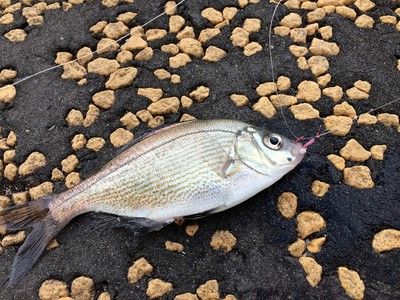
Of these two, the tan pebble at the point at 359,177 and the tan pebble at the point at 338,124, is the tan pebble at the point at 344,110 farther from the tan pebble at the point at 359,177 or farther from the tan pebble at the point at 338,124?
the tan pebble at the point at 359,177

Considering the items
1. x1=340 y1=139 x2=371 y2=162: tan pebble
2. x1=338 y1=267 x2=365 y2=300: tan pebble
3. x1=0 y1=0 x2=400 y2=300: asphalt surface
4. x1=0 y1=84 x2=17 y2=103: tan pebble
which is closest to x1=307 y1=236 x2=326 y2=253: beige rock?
x1=0 y1=0 x2=400 y2=300: asphalt surface

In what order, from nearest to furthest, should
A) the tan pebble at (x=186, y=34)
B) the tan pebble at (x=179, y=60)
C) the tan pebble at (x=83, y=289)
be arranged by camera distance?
the tan pebble at (x=83, y=289) < the tan pebble at (x=179, y=60) < the tan pebble at (x=186, y=34)

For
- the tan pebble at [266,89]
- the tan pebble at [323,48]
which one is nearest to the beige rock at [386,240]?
the tan pebble at [266,89]

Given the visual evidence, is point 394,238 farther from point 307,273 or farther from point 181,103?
point 181,103

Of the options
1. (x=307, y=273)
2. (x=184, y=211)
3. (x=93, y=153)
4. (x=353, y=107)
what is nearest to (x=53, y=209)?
(x=93, y=153)

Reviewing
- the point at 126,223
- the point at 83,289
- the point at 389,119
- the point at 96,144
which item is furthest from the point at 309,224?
the point at 96,144

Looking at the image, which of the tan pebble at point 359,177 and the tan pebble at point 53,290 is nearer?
the tan pebble at point 53,290
